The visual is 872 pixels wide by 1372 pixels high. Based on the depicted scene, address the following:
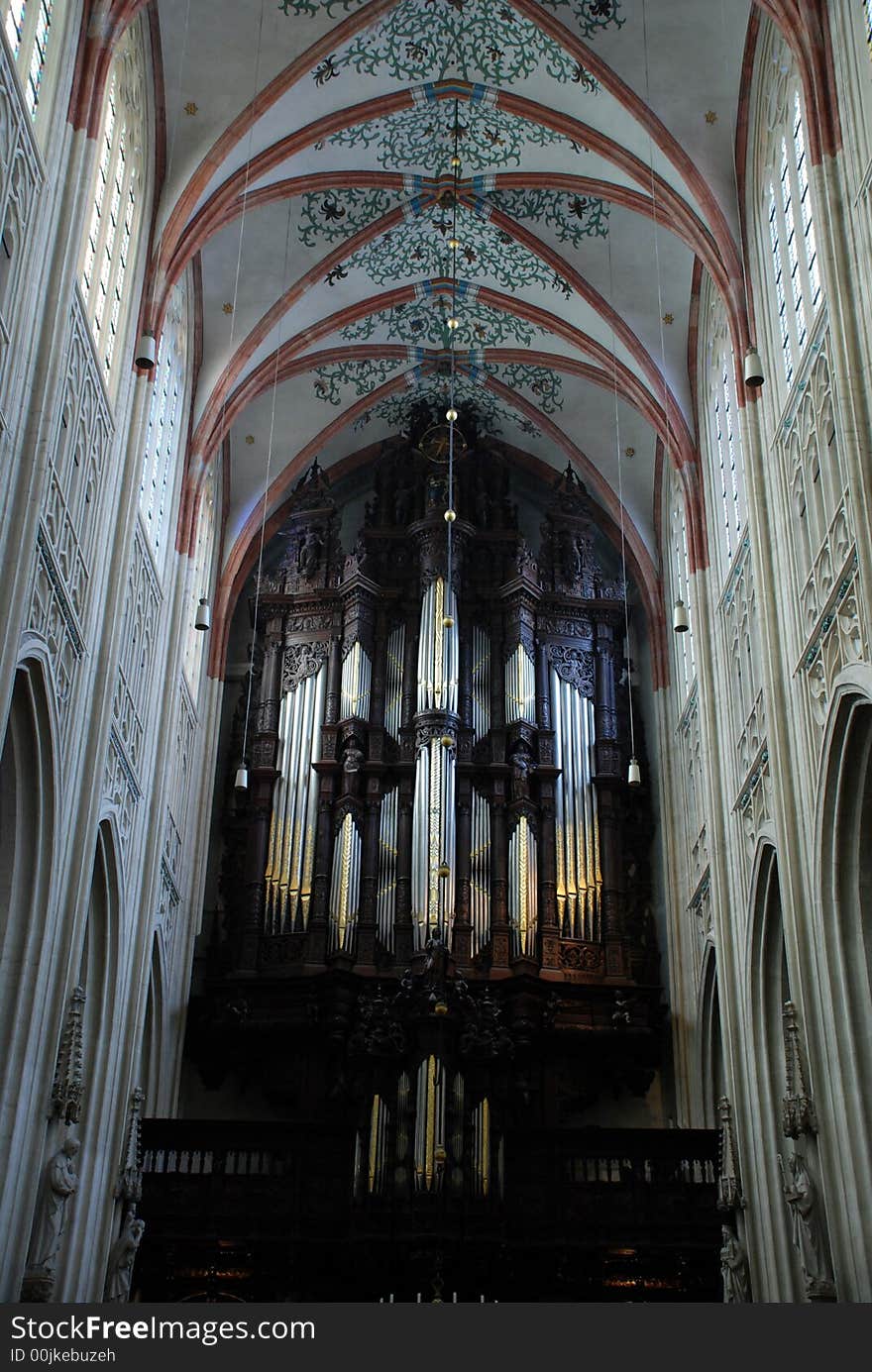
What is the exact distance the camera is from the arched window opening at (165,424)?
78.7 ft

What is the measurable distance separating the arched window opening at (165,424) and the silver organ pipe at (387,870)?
639 cm

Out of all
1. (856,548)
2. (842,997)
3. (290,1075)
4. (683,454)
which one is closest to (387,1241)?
(290,1075)

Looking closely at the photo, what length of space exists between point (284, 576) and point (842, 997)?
16021 mm

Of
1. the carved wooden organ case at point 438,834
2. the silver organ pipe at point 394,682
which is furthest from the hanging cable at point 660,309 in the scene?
the silver organ pipe at point 394,682

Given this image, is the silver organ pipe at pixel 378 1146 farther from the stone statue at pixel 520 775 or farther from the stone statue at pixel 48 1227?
the stone statue at pixel 520 775

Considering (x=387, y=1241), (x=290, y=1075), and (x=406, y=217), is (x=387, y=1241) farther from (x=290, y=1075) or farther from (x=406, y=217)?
(x=406, y=217)

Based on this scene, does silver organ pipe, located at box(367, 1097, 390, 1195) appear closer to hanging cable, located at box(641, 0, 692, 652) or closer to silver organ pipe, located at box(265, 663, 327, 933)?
silver organ pipe, located at box(265, 663, 327, 933)

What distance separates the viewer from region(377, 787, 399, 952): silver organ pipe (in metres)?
27.2

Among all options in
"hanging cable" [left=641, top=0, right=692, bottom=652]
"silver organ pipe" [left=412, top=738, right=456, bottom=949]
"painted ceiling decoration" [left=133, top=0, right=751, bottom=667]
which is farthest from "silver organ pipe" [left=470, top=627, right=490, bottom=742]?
"hanging cable" [left=641, top=0, right=692, bottom=652]

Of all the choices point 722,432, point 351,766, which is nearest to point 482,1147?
point 351,766

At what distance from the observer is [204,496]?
29.0 m

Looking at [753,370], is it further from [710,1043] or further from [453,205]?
[710,1043]

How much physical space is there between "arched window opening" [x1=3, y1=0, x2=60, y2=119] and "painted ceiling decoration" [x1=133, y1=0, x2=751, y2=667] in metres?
4.82

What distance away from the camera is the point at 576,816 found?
28.4 meters
